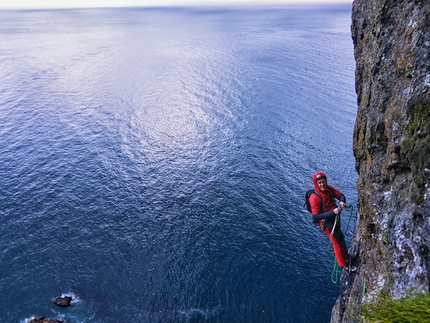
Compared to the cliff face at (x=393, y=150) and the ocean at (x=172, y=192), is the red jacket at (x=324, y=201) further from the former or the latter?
the cliff face at (x=393, y=150)

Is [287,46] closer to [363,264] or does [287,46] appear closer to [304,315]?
[304,315]

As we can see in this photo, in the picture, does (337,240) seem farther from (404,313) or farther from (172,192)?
(172,192)

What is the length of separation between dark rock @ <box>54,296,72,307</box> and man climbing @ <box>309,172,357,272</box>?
91.9 ft

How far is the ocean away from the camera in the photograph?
3559 centimetres

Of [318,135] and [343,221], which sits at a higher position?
[318,135]

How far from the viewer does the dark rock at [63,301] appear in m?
34.7

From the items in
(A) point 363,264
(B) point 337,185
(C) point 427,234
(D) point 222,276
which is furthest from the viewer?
(B) point 337,185

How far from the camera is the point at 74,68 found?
4532 inches

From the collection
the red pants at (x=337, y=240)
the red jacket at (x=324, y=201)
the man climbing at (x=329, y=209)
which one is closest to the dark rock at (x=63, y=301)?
the man climbing at (x=329, y=209)

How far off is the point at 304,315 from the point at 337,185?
22980mm

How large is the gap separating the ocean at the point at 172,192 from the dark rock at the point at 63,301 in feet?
1.93

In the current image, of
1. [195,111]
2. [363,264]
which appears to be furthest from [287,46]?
[363,264]

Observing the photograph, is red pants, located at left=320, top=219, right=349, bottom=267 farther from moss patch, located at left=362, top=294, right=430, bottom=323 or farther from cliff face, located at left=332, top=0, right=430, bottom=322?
moss patch, located at left=362, top=294, right=430, bottom=323

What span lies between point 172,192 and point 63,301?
816 inches
